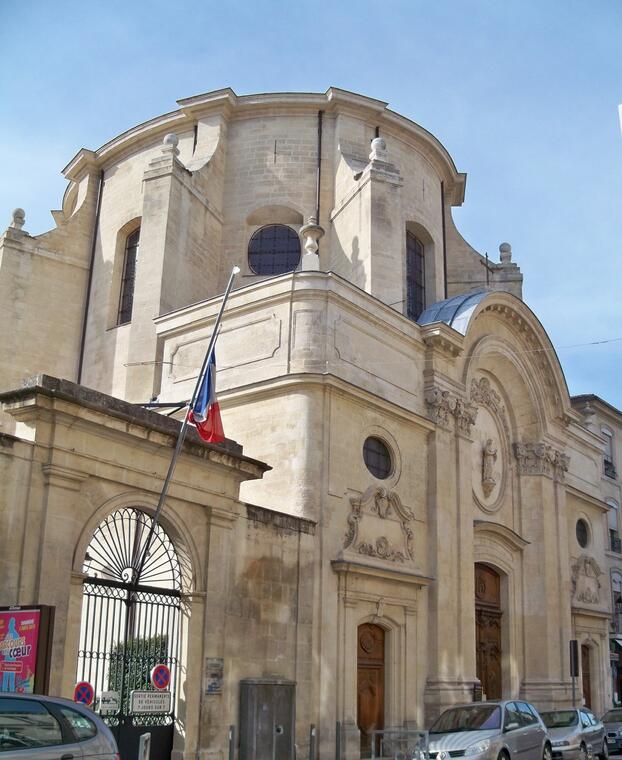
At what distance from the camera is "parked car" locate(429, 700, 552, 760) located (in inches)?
566

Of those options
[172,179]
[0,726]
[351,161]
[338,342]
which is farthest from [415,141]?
[0,726]

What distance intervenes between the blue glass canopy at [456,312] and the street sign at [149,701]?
1210cm

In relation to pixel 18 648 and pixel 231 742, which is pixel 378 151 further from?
pixel 18 648

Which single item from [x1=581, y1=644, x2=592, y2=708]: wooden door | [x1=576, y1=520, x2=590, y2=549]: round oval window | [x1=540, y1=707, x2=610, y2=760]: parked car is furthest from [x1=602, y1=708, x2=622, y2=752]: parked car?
[x1=576, y1=520, x2=590, y2=549]: round oval window

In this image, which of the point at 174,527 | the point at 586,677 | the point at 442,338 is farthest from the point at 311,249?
the point at 586,677

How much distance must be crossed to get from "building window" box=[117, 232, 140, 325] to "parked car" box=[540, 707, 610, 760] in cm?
1414

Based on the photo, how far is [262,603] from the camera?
642 inches

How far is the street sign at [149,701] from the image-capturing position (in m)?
12.5

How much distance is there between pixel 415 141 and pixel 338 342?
454 inches

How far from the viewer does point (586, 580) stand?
28953mm

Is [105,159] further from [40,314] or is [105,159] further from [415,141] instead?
[415,141]

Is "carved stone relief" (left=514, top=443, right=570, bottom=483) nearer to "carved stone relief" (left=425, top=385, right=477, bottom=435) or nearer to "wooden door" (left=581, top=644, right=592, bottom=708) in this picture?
"carved stone relief" (left=425, top=385, right=477, bottom=435)

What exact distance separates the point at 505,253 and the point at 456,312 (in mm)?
9057

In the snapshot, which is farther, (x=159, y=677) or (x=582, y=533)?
(x=582, y=533)
